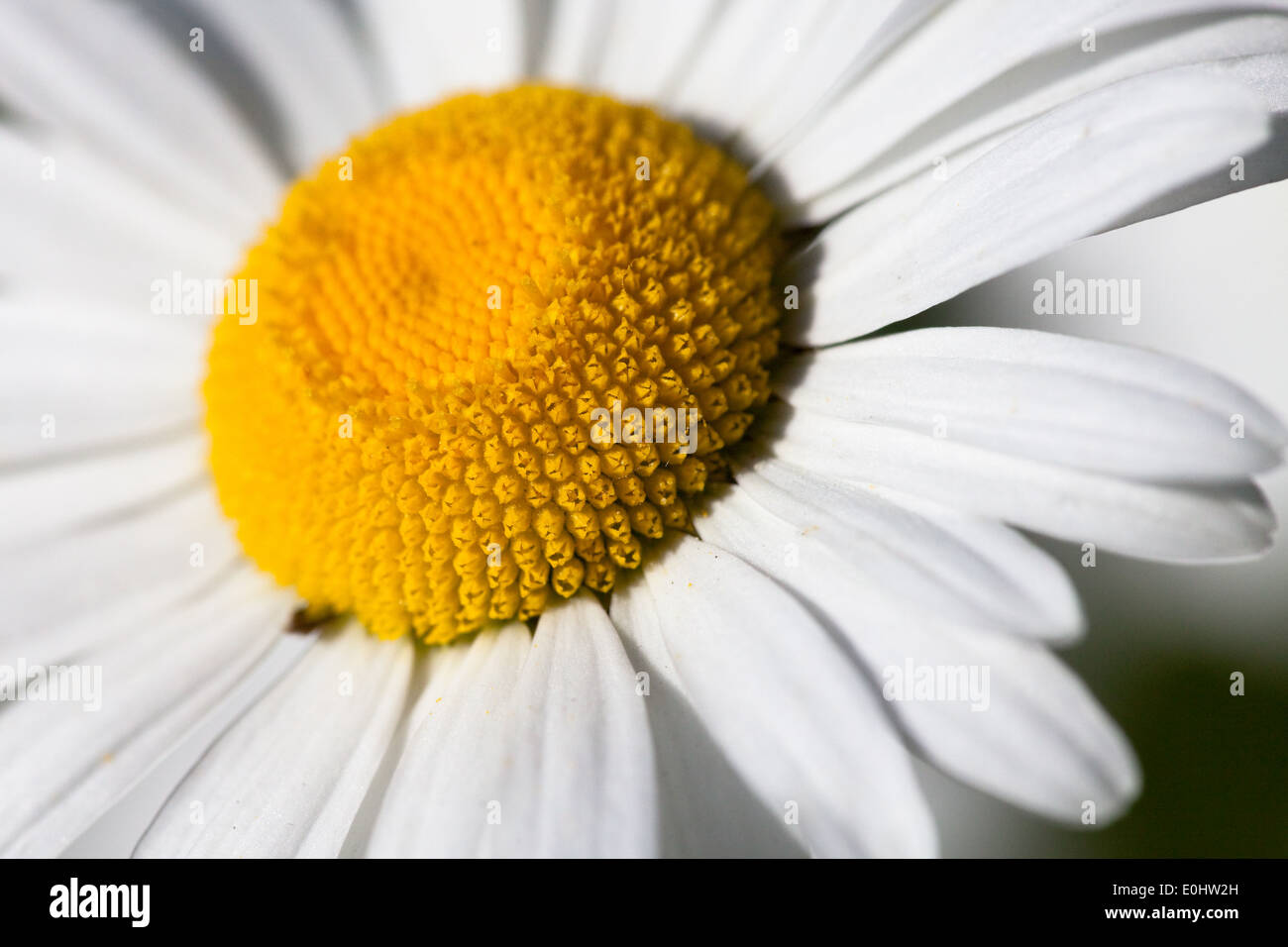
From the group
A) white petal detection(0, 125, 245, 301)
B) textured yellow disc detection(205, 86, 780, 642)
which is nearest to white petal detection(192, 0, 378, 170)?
white petal detection(0, 125, 245, 301)

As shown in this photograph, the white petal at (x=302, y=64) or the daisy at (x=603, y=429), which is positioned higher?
the white petal at (x=302, y=64)

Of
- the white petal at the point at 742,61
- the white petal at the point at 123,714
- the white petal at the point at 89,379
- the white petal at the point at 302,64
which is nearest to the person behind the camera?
the white petal at the point at 123,714

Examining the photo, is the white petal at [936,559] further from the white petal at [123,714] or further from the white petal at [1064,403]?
the white petal at [123,714]

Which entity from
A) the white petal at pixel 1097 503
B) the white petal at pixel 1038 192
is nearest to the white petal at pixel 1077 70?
the white petal at pixel 1038 192

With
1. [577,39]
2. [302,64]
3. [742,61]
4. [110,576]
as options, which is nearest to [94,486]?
[110,576]
